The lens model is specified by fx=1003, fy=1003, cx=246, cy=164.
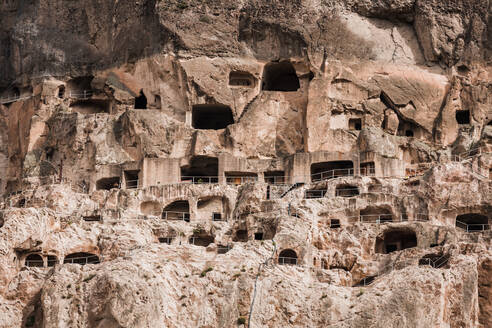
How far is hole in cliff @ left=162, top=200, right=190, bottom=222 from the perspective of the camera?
6047 cm

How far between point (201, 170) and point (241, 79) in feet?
25.5

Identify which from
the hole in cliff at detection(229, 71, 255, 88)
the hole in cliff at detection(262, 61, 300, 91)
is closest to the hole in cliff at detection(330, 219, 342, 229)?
the hole in cliff at detection(229, 71, 255, 88)

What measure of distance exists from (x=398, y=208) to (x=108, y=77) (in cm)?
2533

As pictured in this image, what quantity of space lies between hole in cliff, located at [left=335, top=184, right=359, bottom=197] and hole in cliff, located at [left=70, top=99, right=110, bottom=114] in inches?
807

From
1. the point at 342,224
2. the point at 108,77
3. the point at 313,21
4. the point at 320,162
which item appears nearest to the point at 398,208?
the point at 342,224

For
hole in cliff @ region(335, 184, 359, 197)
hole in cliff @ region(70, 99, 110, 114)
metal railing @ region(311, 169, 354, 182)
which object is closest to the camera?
hole in cliff @ region(335, 184, 359, 197)

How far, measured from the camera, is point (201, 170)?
66125 millimetres

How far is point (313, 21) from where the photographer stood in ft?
227

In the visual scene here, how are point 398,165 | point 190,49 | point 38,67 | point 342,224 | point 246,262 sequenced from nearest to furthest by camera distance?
point 246,262 → point 342,224 → point 398,165 → point 190,49 → point 38,67

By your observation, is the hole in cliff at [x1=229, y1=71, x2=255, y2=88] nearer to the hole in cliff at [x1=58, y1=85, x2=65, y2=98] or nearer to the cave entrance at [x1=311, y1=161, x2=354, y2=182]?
the cave entrance at [x1=311, y1=161, x2=354, y2=182]

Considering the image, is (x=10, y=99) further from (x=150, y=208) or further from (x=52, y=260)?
(x=52, y=260)

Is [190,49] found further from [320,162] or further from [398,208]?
[398,208]

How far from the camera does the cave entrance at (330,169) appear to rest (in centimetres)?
6358

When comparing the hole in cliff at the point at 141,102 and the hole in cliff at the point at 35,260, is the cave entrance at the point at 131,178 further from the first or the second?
the hole in cliff at the point at 35,260
